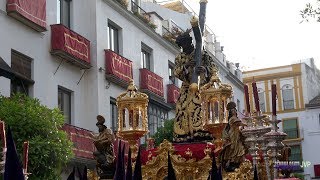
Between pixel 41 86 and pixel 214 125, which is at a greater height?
pixel 41 86

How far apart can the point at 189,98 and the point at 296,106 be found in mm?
36987

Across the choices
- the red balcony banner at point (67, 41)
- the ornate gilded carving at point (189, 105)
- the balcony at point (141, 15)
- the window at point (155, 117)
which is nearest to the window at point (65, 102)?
the red balcony banner at point (67, 41)

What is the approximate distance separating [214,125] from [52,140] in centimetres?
659

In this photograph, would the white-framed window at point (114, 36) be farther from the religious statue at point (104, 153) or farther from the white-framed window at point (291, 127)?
the white-framed window at point (291, 127)

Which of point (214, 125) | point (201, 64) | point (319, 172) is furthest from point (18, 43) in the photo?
point (319, 172)

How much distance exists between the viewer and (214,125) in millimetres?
7355

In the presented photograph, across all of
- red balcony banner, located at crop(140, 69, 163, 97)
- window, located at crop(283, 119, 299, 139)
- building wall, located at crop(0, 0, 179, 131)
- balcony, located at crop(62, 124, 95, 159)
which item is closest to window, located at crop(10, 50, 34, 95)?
building wall, located at crop(0, 0, 179, 131)

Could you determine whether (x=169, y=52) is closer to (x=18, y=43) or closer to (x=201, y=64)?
(x=18, y=43)

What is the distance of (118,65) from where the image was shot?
819 inches

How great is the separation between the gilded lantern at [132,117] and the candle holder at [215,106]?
115 centimetres

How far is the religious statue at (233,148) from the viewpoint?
7.00 metres

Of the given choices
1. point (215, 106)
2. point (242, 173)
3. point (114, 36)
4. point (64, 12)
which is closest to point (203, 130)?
point (215, 106)

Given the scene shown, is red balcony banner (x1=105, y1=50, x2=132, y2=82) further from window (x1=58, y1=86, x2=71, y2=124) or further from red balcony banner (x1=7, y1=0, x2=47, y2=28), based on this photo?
red balcony banner (x1=7, y1=0, x2=47, y2=28)

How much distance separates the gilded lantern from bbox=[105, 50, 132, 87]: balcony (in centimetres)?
1144
